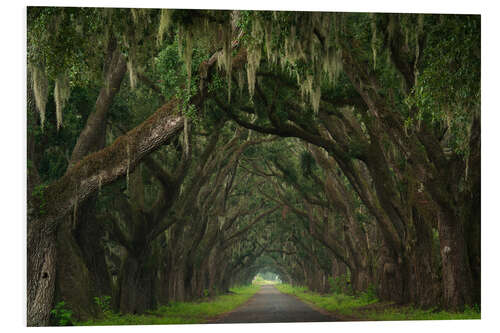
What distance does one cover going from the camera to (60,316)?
1177cm

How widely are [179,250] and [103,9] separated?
1794cm

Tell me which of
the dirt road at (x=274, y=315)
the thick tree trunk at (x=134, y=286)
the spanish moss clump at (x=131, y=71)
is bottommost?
the dirt road at (x=274, y=315)

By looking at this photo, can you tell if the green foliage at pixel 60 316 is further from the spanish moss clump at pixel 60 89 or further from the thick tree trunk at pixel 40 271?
the spanish moss clump at pixel 60 89

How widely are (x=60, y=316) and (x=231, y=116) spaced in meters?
6.97

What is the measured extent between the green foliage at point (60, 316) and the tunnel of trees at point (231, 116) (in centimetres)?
25

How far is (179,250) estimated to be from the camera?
27.5m

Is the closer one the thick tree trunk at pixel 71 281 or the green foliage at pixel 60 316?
the green foliage at pixel 60 316

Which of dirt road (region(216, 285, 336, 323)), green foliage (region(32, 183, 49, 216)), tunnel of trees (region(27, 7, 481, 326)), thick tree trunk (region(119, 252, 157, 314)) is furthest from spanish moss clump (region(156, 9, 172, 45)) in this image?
thick tree trunk (region(119, 252, 157, 314))

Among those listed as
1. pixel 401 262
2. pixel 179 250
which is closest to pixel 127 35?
pixel 401 262

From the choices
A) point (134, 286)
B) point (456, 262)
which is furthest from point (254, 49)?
point (134, 286)

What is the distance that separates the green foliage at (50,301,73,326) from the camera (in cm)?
1162

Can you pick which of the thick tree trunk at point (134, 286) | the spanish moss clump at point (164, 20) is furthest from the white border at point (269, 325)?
the thick tree trunk at point (134, 286)

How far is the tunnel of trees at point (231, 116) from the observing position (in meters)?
10.9

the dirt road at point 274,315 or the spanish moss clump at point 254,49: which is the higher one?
the spanish moss clump at point 254,49
